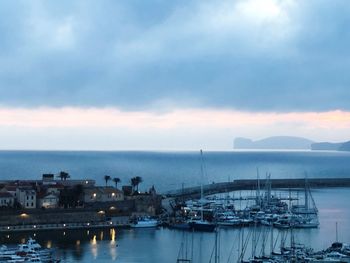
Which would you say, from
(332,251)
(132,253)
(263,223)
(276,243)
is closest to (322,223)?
(263,223)

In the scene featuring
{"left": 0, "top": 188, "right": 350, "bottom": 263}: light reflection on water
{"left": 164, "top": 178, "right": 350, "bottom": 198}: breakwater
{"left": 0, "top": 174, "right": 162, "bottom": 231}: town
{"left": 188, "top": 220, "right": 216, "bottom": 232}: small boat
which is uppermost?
{"left": 164, "top": 178, "right": 350, "bottom": 198}: breakwater

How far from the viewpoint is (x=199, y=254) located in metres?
37.2

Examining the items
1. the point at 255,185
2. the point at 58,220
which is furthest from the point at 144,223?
the point at 255,185

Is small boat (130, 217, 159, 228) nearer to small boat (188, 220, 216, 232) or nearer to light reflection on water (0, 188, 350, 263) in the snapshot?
light reflection on water (0, 188, 350, 263)

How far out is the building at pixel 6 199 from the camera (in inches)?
1921

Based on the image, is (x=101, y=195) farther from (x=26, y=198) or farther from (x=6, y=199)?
(x=6, y=199)

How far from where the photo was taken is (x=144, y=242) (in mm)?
41656

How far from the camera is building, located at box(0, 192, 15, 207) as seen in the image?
160ft

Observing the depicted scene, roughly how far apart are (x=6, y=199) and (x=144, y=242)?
13.3 metres

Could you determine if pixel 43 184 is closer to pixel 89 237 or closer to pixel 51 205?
pixel 51 205

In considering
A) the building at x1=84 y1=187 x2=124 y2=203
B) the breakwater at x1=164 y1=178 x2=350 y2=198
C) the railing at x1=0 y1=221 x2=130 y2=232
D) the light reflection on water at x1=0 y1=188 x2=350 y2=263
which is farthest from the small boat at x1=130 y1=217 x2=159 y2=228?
the breakwater at x1=164 y1=178 x2=350 y2=198

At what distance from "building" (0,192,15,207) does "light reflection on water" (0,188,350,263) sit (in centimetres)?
575

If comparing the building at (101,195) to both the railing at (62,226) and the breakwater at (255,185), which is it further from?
the breakwater at (255,185)

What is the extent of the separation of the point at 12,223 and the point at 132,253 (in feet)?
37.7
